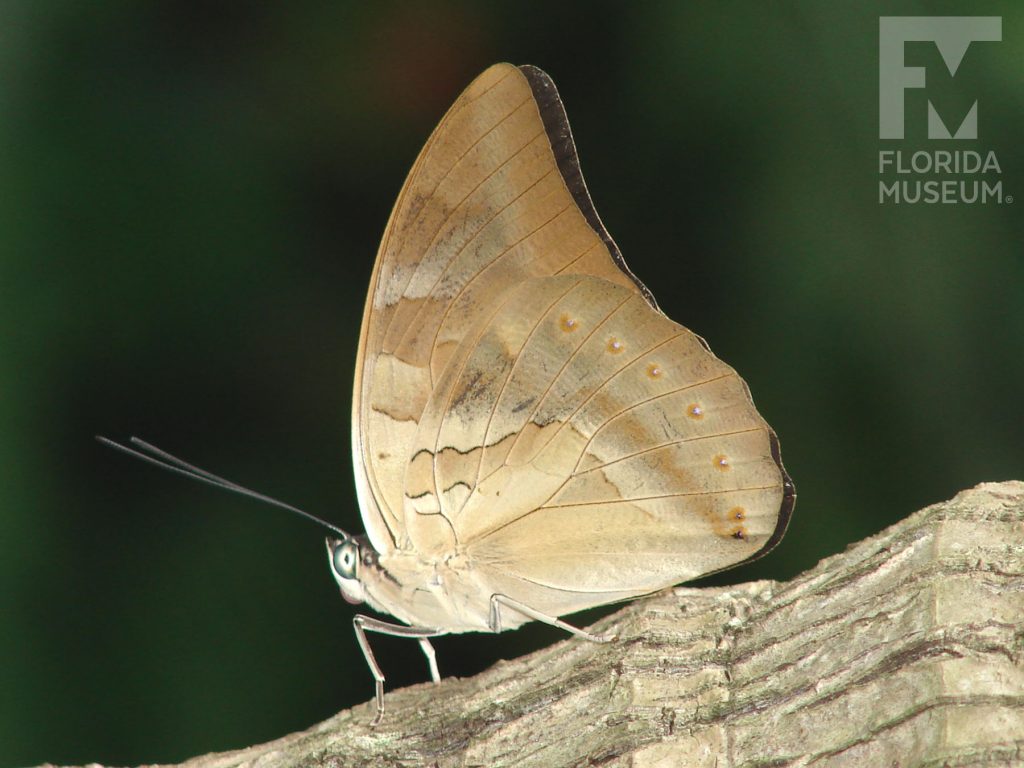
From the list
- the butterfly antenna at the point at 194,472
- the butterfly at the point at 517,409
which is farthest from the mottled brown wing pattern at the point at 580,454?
the butterfly antenna at the point at 194,472

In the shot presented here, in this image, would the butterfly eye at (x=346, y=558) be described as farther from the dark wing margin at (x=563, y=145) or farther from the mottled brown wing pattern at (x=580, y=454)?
the dark wing margin at (x=563, y=145)

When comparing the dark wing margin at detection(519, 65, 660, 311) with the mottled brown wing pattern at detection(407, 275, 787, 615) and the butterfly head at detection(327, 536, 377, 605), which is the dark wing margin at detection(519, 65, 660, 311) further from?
the butterfly head at detection(327, 536, 377, 605)

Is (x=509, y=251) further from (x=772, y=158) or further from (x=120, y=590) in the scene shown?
(x=120, y=590)

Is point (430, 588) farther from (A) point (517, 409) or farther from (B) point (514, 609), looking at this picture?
(A) point (517, 409)

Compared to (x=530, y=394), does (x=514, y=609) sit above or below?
below

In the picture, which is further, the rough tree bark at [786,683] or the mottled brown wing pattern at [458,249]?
the mottled brown wing pattern at [458,249]

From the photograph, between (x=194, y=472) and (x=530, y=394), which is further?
(x=194, y=472)

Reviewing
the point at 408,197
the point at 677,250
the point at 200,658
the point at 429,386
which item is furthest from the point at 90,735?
the point at 677,250

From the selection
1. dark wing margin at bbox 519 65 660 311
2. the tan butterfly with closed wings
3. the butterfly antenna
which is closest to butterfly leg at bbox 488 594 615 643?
the tan butterfly with closed wings

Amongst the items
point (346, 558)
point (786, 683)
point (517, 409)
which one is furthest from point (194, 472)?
point (786, 683)
